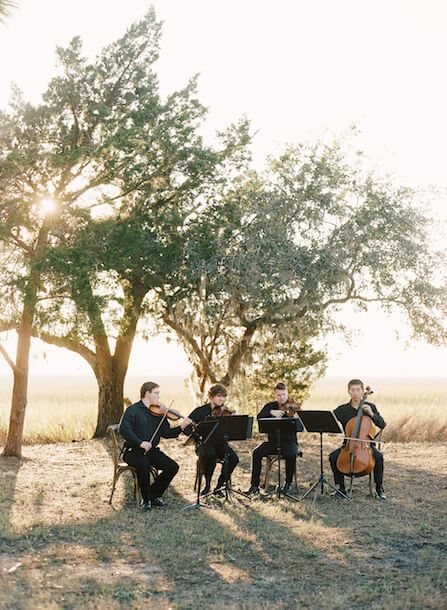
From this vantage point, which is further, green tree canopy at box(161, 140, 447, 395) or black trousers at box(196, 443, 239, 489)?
green tree canopy at box(161, 140, 447, 395)

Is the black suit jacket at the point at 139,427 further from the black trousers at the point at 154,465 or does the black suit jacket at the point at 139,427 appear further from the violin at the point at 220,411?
the violin at the point at 220,411

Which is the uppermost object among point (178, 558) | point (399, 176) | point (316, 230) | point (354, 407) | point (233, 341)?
point (399, 176)

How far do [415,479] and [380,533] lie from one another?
4304 millimetres

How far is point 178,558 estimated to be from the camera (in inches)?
273

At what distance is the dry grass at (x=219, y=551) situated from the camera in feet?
19.0

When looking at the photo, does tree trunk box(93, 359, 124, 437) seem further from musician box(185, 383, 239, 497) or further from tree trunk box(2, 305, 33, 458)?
musician box(185, 383, 239, 497)

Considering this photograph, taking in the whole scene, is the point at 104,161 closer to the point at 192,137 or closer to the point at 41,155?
the point at 41,155

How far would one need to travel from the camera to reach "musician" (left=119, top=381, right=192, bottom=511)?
9406mm

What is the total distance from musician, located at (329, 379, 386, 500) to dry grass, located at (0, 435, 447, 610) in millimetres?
314

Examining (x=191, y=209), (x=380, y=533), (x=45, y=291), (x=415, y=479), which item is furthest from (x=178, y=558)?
(x=191, y=209)

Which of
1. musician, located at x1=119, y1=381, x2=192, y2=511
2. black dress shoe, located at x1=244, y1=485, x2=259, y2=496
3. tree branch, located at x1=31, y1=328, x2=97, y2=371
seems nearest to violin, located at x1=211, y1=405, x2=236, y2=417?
musician, located at x1=119, y1=381, x2=192, y2=511

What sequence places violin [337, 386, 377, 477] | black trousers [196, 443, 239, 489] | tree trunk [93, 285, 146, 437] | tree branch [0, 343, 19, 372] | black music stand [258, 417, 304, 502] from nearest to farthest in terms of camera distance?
black music stand [258, 417, 304, 502] < violin [337, 386, 377, 477] < black trousers [196, 443, 239, 489] < tree branch [0, 343, 19, 372] < tree trunk [93, 285, 146, 437]

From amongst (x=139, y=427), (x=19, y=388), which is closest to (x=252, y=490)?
(x=139, y=427)

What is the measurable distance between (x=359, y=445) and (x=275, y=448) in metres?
1.23
